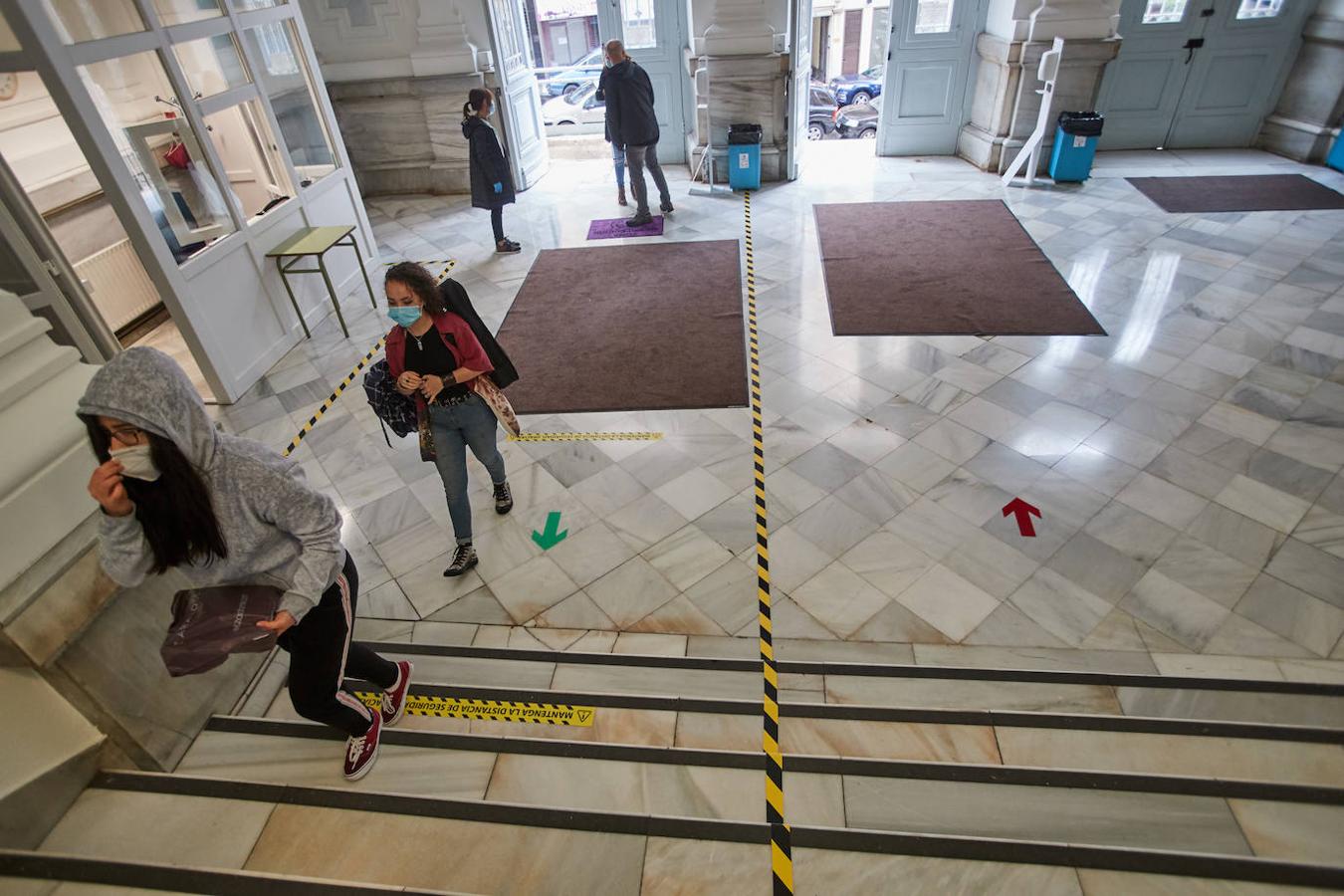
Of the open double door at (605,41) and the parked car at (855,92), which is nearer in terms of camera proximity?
the open double door at (605,41)

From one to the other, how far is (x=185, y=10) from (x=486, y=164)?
2663mm

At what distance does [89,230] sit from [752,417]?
5.98m

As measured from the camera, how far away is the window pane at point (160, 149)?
4.70m

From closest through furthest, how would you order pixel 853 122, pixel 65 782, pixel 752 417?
pixel 65 782 < pixel 752 417 < pixel 853 122

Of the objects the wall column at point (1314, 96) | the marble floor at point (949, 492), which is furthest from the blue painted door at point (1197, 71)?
the marble floor at point (949, 492)

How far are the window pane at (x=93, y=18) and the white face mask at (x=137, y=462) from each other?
3934 mm

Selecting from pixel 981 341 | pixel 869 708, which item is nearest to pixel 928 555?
pixel 869 708

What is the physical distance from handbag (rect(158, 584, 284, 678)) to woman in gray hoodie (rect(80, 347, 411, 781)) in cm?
4

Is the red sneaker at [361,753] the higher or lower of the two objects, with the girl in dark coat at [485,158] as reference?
lower

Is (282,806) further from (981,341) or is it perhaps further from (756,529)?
(981,341)

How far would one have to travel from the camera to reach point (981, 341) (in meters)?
5.76

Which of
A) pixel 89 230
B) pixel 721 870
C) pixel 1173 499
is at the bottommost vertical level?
pixel 1173 499

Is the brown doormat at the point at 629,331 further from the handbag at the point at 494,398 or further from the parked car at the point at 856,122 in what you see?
the parked car at the point at 856,122

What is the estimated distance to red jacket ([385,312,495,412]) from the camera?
10.5ft
